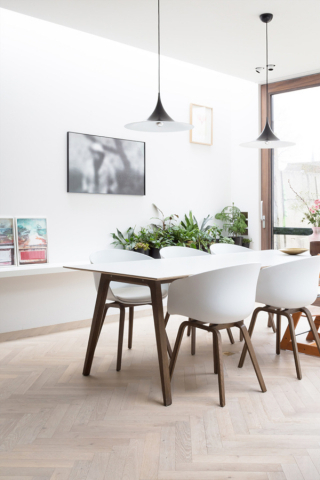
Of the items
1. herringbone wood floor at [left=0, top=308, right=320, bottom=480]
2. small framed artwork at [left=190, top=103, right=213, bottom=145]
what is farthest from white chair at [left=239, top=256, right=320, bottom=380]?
small framed artwork at [left=190, top=103, right=213, bottom=145]

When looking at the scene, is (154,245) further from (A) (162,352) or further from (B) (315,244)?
(A) (162,352)

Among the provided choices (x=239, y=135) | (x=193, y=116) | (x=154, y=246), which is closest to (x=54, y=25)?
(x=193, y=116)

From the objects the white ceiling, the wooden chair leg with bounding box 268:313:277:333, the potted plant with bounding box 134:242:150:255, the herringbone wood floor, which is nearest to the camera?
the herringbone wood floor

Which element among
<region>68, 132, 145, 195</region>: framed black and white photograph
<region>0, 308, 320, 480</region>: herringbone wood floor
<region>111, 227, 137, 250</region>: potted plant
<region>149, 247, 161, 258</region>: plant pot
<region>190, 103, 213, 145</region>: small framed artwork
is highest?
<region>190, 103, 213, 145</region>: small framed artwork

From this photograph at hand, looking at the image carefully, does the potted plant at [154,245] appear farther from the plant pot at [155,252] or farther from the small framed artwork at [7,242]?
the small framed artwork at [7,242]

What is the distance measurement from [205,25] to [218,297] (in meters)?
2.73

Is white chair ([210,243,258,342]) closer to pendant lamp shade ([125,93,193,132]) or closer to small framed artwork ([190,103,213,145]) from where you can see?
pendant lamp shade ([125,93,193,132])

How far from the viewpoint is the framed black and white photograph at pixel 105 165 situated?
4.70m

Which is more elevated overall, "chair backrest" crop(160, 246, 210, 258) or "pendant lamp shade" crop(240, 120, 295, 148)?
"pendant lamp shade" crop(240, 120, 295, 148)

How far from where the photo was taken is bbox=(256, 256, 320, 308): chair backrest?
118 inches

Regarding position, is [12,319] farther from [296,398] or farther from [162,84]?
[162,84]

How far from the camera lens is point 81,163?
474 centimetres

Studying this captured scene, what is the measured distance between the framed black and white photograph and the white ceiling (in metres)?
1.02

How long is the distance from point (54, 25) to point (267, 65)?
2.20 m
